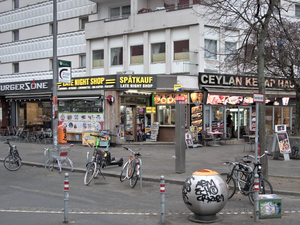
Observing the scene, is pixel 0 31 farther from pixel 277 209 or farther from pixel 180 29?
pixel 277 209

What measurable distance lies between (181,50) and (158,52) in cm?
170

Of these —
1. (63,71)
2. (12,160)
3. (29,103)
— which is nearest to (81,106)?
(63,71)

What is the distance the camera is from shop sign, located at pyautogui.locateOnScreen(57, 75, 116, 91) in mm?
19422

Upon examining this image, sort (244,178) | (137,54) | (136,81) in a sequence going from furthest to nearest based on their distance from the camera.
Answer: (137,54) → (136,81) → (244,178)

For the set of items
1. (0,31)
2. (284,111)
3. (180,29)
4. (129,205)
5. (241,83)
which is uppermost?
(0,31)

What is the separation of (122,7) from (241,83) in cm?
1053

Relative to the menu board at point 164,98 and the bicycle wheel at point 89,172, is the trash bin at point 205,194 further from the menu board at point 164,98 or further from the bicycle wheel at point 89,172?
the menu board at point 164,98

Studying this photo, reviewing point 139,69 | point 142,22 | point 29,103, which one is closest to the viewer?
point 142,22

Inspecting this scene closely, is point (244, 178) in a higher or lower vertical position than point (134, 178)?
higher

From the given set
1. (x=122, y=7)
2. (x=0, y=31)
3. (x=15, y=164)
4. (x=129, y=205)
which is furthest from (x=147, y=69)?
(x=0, y=31)

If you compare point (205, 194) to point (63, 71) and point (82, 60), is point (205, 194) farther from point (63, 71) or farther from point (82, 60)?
point (82, 60)

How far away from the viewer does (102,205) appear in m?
7.56

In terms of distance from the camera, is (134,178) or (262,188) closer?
(262,188)

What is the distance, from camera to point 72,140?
2109 cm
